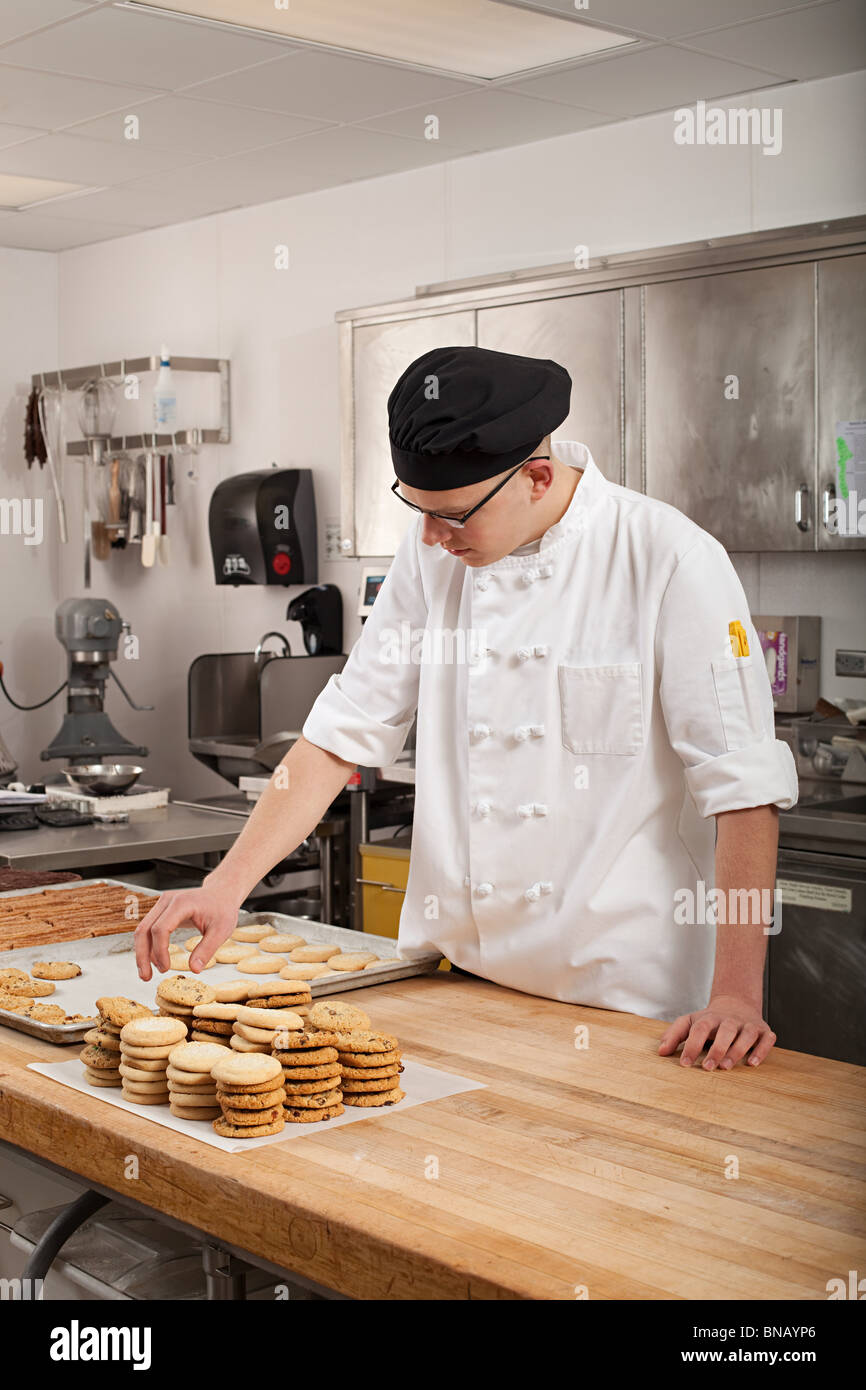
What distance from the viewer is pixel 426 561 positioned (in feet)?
7.02

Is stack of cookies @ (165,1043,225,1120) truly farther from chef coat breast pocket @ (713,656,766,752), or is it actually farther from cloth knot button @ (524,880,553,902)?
chef coat breast pocket @ (713,656,766,752)

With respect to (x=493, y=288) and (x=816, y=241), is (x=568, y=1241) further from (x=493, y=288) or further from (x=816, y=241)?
(x=493, y=288)

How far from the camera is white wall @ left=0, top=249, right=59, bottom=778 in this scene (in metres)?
6.21

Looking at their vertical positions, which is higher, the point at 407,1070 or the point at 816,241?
the point at 816,241

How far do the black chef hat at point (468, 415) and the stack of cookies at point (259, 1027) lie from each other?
660 mm

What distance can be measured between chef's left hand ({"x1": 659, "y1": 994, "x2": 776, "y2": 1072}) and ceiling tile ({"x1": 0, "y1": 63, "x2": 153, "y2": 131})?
3.18 meters

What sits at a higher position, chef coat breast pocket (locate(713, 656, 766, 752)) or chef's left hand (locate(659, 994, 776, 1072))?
chef coat breast pocket (locate(713, 656, 766, 752))

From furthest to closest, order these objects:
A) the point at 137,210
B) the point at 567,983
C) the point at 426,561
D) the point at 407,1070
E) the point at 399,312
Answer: the point at 137,210 → the point at 399,312 → the point at 426,561 → the point at 567,983 → the point at 407,1070

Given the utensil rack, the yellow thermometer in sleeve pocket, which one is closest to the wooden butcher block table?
the yellow thermometer in sleeve pocket

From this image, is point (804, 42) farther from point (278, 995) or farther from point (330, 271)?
point (278, 995)

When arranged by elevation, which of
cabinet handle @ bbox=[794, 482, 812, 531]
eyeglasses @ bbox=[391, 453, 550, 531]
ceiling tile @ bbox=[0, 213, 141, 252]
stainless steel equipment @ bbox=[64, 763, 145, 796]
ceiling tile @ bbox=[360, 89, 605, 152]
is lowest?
stainless steel equipment @ bbox=[64, 763, 145, 796]

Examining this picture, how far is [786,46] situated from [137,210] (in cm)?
276

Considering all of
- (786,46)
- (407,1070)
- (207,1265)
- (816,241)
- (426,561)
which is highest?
(786,46)
